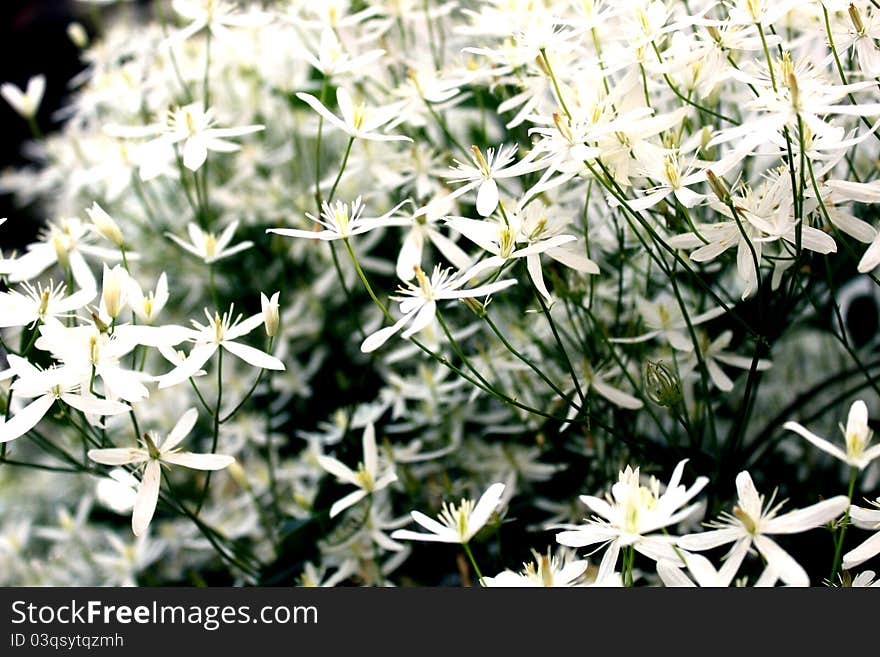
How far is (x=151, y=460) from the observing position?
14.5 inches

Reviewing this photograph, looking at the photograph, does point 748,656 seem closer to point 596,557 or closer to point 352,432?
point 596,557

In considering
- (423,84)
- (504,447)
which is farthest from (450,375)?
(423,84)

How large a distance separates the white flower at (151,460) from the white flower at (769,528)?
188 millimetres

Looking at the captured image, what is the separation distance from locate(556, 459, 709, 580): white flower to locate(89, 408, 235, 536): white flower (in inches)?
5.8

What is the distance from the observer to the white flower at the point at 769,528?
0.94ft

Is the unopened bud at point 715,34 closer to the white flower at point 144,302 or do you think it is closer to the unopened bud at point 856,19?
the unopened bud at point 856,19

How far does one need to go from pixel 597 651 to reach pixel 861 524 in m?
0.11

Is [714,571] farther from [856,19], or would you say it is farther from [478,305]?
[856,19]

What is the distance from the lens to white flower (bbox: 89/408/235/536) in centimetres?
35

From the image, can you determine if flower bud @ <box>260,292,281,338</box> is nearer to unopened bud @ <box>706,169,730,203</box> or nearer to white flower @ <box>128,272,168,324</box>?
white flower @ <box>128,272,168,324</box>

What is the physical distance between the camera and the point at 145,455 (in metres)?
0.36

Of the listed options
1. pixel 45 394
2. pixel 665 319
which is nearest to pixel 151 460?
pixel 45 394

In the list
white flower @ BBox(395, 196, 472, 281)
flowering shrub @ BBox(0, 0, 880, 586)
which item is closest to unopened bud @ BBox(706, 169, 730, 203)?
flowering shrub @ BBox(0, 0, 880, 586)

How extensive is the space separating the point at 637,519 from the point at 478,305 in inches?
4.3
